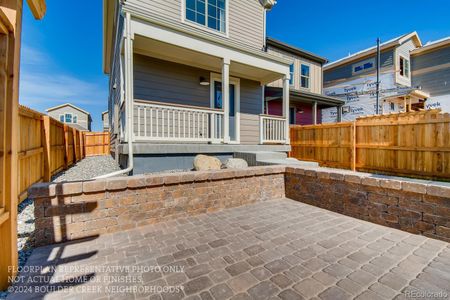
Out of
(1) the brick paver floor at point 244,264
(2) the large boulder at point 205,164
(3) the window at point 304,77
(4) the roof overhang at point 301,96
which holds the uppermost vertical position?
(3) the window at point 304,77

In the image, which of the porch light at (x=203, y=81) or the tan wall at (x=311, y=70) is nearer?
the porch light at (x=203, y=81)

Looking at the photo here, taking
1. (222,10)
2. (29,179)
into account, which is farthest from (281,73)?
(29,179)

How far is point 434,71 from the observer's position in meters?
15.6

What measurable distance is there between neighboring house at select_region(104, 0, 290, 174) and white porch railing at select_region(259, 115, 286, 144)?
0.12ft

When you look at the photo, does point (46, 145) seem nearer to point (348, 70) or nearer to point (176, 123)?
point (176, 123)

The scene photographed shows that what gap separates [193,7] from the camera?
7.21 m

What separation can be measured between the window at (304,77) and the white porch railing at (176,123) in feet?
26.3

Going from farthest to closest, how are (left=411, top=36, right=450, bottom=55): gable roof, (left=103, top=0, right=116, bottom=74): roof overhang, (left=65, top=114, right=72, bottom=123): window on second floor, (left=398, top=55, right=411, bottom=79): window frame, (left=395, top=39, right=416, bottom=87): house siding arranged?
(left=65, top=114, right=72, bottom=123): window on second floor → (left=398, top=55, right=411, bottom=79): window frame → (left=395, top=39, right=416, bottom=87): house siding → (left=411, top=36, right=450, bottom=55): gable roof → (left=103, top=0, right=116, bottom=74): roof overhang

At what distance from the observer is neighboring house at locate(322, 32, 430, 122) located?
Answer: 14828mm

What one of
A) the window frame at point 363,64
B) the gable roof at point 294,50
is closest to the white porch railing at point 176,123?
the gable roof at point 294,50

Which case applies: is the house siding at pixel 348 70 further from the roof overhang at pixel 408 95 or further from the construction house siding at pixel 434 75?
the construction house siding at pixel 434 75

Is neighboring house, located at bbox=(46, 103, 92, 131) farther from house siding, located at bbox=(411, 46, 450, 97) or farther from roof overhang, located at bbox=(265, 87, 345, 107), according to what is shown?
house siding, located at bbox=(411, 46, 450, 97)

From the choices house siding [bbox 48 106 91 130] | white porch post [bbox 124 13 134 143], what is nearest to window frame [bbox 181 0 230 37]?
white porch post [bbox 124 13 134 143]

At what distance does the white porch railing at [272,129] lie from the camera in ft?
24.4
